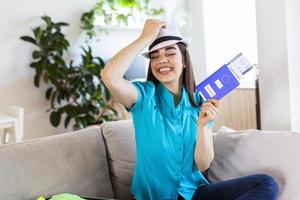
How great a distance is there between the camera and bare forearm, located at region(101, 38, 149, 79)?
4.13 feet

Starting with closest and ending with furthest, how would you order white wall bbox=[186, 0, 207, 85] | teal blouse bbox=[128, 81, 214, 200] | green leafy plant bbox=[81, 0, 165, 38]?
teal blouse bbox=[128, 81, 214, 200] < green leafy plant bbox=[81, 0, 165, 38] < white wall bbox=[186, 0, 207, 85]

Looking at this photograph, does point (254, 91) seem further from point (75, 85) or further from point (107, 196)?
point (107, 196)

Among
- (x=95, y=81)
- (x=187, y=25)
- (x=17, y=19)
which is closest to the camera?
(x=17, y=19)

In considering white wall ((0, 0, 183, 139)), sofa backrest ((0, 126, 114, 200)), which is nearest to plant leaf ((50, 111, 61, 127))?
white wall ((0, 0, 183, 139))

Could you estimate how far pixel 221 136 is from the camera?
1.62 m

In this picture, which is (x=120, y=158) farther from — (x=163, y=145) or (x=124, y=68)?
(x=124, y=68)

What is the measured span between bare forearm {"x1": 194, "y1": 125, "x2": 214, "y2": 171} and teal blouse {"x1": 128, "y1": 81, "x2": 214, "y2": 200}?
0.10 ft

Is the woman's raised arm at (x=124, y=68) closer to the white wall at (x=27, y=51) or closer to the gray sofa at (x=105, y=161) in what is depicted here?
the gray sofa at (x=105, y=161)

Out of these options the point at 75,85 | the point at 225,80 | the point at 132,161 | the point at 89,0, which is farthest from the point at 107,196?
the point at 89,0

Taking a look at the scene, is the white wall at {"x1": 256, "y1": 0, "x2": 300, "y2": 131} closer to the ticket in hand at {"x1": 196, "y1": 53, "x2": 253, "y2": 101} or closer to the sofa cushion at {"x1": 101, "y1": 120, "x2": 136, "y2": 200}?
the ticket in hand at {"x1": 196, "y1": 53, "x2": 253, "y2": 101}

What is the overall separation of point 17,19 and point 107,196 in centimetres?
230

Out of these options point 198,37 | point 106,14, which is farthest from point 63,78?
point 198,37

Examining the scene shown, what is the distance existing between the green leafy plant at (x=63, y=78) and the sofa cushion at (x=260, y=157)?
1976 mm

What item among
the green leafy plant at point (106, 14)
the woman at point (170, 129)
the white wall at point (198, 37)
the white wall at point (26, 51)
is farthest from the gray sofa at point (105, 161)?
the white wall at point (198, 37)
